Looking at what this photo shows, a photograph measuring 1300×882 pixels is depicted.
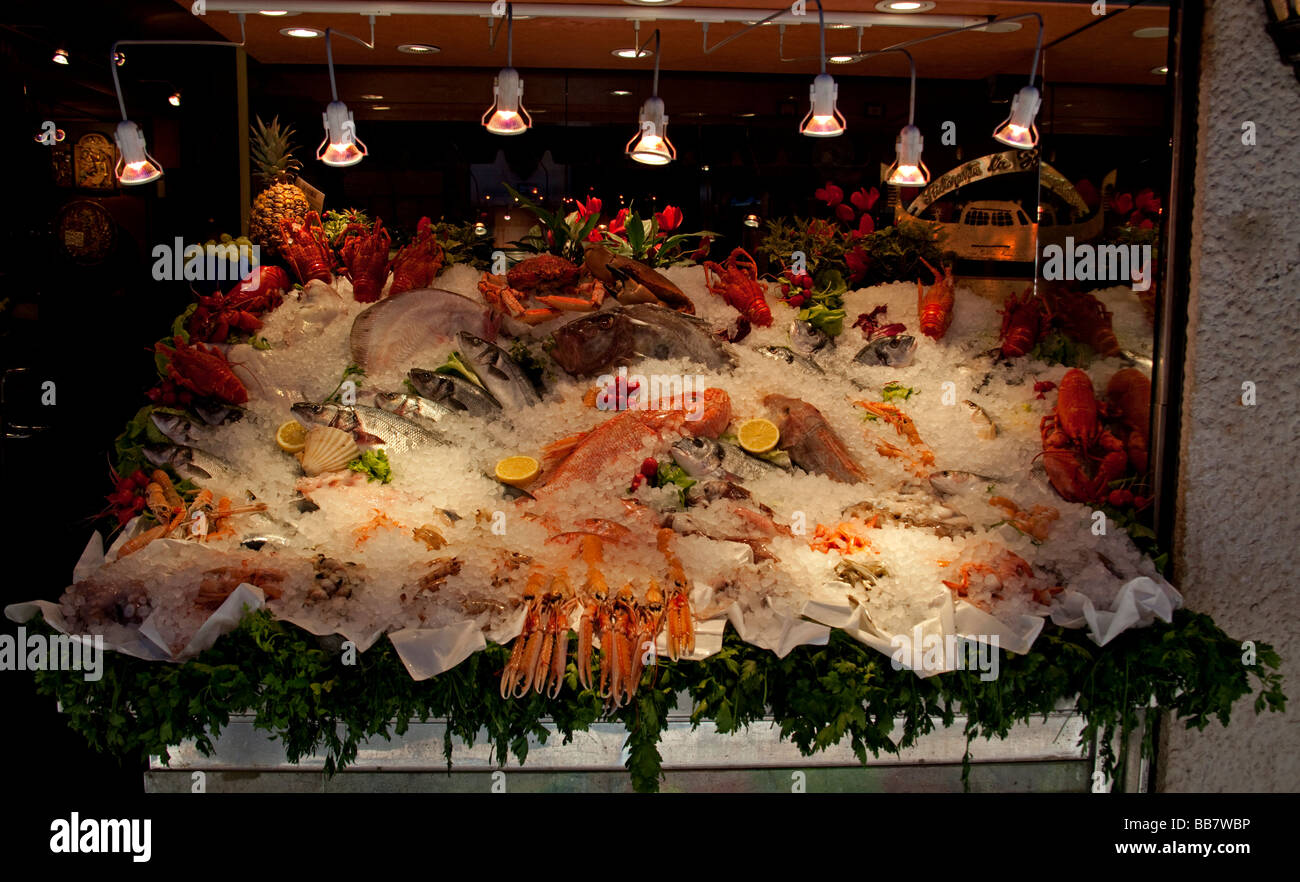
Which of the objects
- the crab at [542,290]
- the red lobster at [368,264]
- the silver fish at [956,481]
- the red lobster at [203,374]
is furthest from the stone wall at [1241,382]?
the red lobster at [203,374]

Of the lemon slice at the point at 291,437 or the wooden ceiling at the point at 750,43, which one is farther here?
the lemon slice at the point at 291,437

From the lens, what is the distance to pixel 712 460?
360 centimetres

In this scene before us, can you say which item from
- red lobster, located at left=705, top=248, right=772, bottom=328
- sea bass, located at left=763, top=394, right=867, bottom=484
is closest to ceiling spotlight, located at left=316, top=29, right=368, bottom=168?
sea bass, located at left=763, top=394, right=867, bottom=484

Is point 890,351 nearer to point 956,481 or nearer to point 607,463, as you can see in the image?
point 956,481

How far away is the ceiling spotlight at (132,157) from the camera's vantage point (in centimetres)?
339

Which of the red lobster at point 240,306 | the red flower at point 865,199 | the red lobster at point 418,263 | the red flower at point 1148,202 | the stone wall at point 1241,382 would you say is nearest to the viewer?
the stone wall at point 1241,382

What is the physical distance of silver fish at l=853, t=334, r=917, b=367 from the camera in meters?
4.50

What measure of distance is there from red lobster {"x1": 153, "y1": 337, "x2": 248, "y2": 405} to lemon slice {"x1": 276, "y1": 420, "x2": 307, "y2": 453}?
0.33 meters

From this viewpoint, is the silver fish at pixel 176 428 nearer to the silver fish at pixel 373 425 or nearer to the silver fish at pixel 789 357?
the silver fish at pixel 373 425

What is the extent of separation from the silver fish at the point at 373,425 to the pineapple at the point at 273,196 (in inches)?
60.4

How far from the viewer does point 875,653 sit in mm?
2795

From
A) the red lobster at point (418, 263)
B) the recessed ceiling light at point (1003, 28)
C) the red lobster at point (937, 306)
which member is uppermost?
the recessed ceiling light at point (1003, 28)

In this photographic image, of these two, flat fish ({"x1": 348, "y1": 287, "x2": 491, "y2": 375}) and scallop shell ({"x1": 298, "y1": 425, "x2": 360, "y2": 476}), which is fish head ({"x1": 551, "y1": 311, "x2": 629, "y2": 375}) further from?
scallop shell ({"x1": 298, "y1": 425, "x2": 360, "y2": 476})
